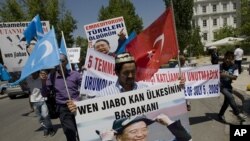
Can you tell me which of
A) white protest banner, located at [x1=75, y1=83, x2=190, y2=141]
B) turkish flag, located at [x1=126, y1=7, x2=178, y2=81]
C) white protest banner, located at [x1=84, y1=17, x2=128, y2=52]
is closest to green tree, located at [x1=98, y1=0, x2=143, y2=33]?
white protest banner, located at [x1=84, y1=17, x2=128, y2=52]

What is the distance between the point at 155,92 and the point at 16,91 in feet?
58.1

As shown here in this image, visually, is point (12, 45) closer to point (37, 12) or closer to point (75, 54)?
point (75, 54)

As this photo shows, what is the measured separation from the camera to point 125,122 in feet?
12.4

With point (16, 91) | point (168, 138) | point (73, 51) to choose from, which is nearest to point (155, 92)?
point (168, 138)

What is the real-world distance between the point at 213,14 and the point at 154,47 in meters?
95.0

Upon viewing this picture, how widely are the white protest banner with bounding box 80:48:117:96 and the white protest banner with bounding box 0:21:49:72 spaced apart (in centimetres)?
727

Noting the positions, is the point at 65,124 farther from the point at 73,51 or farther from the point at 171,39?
the point at 73,51

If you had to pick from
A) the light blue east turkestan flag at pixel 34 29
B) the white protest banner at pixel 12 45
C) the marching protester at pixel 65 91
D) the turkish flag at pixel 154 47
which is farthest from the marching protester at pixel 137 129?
the white protest banner at pixel 12 45

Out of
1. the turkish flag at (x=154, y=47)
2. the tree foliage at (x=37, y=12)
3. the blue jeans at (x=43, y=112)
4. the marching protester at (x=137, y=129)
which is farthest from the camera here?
the tree foliage at (x=37, y=12)

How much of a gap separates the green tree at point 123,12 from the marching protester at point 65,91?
45901 mm

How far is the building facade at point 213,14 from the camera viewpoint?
95.6m

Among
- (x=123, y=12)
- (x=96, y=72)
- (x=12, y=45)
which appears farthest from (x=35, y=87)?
(x=123, y=12)

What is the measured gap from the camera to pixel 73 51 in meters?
15.4

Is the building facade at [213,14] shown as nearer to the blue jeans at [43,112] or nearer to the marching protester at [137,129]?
the blue jeans at [43,112]
